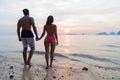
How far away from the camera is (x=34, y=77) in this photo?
7.92m

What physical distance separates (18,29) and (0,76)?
87.9 inches

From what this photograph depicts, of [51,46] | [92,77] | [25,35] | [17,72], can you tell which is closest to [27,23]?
[25,35]

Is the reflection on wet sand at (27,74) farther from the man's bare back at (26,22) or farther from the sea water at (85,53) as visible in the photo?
the sea water at (85,53)

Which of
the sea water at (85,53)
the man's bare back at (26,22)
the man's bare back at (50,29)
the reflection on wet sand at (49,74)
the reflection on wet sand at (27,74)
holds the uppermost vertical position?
the man's bare back at (26,22)

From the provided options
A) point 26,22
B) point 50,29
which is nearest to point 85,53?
point 50,29

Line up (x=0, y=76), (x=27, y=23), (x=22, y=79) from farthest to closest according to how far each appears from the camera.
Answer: (x=27, y=23) < (x=0, y=76) < (x=22, y=79)

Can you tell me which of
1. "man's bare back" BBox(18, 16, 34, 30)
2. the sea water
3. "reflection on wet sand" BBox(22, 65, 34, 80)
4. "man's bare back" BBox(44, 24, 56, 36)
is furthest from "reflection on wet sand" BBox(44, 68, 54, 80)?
the sea water

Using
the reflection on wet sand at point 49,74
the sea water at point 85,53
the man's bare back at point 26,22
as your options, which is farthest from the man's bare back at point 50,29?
the sea water at point 85,53

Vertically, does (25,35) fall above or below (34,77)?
above

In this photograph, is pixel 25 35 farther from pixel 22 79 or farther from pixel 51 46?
pixel 22 79

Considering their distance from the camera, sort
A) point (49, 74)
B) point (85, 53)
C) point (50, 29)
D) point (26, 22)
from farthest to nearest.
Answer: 1. point (85, 53)
2. point (50, 29)
3. point (26, 22)
4. point (49, 74)

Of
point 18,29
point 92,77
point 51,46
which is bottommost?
point 92,77

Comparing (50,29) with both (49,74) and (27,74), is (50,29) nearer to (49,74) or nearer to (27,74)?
(49,74)

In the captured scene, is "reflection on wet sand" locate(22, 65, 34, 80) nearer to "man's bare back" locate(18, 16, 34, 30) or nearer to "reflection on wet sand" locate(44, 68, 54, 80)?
"reflection on wet sand" locate(44, 68, 54, 80)
